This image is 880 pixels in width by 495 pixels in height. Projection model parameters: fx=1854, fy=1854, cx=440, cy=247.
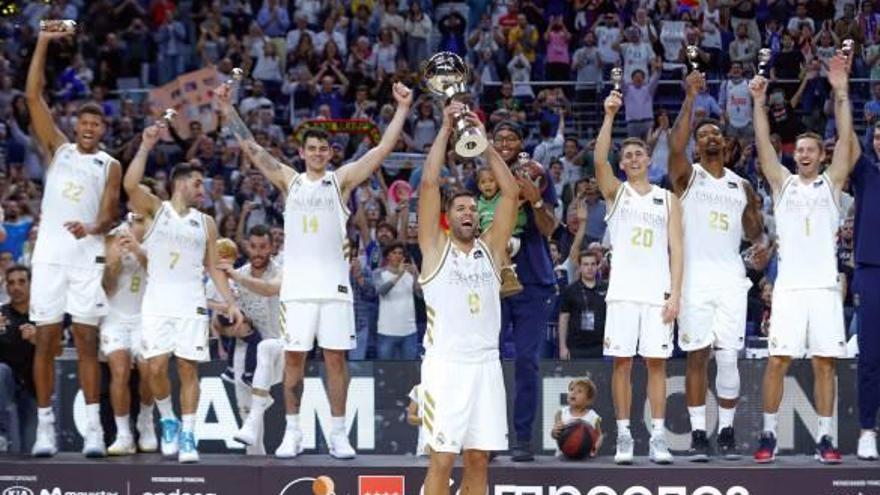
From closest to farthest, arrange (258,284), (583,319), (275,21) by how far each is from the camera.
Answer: (258,284), (583,319), (275,21)

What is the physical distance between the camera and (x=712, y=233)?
14297mm

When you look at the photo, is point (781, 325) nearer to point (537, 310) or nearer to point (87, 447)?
point (537, 310)

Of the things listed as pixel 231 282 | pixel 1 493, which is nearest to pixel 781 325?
pixel 231 282

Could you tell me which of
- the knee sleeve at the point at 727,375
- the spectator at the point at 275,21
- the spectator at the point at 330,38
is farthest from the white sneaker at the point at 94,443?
the spectator at the point at 275,21

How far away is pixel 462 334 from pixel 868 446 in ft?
11.3

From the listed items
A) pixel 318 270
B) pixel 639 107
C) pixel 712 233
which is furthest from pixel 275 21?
pixel 712 233

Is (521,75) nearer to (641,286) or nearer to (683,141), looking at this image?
(683,141)

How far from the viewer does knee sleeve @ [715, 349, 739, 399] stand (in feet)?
46.8

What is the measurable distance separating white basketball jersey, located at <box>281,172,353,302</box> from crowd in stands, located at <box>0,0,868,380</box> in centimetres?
425

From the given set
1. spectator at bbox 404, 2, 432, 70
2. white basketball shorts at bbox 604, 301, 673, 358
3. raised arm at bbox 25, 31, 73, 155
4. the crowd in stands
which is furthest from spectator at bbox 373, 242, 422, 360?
spectator at bbox 404, 2, 432, 70

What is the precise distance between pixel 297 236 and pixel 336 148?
7.77 m

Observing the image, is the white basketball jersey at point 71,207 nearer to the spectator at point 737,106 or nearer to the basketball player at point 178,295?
the basketball player at point 178,295

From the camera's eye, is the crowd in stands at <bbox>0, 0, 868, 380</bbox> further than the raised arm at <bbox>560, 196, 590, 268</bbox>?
Yes

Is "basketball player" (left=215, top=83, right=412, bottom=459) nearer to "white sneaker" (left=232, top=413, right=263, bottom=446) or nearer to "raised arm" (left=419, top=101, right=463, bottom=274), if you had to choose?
"white sneaker" (left=232, top=413, right=263, bottom=446)
